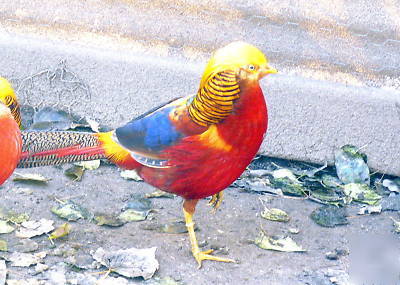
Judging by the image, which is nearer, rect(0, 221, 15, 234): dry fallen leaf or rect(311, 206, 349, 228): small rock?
rect(0, 221, 15, 234): dry fallen leaf

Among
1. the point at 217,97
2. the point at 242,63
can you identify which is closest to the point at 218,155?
the point at 217,97

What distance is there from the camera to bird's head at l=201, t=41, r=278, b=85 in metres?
2.90

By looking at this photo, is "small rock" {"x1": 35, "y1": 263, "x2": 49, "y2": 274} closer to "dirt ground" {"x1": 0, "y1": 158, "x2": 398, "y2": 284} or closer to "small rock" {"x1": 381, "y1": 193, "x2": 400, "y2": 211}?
"dirt ground" {"x1": 0, "y1": 158, "x2": 398, "y2": 284}

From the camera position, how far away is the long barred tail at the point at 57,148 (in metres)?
3.25

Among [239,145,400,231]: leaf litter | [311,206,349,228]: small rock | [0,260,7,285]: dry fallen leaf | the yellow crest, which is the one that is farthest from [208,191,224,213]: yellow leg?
[0,260,7,285]: dry fallen leaf

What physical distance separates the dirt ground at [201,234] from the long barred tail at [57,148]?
13.4 inches

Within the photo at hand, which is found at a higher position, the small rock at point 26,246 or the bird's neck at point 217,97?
the bird's neck at point 217,97

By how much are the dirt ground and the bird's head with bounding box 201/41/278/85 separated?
0.84m

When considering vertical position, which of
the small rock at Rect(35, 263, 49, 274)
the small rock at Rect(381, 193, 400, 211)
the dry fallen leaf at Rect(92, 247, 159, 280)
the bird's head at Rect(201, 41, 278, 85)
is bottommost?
the small rock at Rect(35, 263, 49, 274)

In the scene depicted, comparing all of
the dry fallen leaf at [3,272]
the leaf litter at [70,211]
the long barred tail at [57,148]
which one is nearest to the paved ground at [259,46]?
the leaf litter at [70,211]

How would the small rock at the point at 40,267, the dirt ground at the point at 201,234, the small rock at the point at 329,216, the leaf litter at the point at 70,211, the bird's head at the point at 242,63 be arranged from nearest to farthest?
the bird's head at the point at 242,63 → the small rock at the point at 40,267 → the dirt ground at the point at 201,234 → the leaf litter at the point at 70,211 → the small rock at the point at 329,216

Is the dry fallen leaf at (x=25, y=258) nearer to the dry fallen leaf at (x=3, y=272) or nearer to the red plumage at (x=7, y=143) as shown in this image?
the dry fallen leaf at (x=3, y=272)

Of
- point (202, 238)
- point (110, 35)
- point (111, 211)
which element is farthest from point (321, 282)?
point (110, 35)

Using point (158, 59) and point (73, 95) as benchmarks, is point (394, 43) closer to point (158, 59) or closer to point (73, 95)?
point (158, 59)
